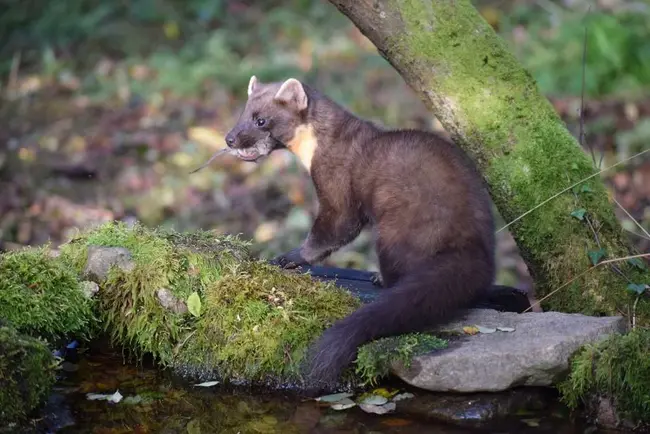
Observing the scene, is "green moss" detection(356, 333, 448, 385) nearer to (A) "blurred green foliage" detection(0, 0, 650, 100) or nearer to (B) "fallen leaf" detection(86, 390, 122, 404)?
(B) "fallen leaf" detection(86, 390, 122, 404)

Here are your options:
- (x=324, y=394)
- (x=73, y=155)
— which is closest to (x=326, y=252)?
(x=324, y=394)

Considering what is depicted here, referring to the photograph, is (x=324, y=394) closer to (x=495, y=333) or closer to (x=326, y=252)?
(x=495, y=333)

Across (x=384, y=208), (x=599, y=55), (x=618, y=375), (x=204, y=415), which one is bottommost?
(x=204, y=415)

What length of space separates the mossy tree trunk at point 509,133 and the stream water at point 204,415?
1193mm

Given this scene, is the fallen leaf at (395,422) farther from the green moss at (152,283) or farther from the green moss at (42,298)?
the green moss at (42,298)

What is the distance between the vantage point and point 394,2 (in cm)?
547

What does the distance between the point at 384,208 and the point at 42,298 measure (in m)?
1.91

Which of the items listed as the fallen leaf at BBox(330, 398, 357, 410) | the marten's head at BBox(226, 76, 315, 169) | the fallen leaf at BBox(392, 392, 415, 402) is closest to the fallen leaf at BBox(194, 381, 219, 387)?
the fallen leaf at BBox(330, 398, 357, 410)

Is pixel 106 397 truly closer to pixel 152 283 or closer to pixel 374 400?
pixel 152 283

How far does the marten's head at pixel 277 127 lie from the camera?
5996mm

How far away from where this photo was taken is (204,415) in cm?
446

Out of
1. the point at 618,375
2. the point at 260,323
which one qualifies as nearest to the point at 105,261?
the point at 260,323

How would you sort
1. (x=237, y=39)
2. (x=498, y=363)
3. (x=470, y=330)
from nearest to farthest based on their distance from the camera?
1. (x=498, y=363)
2. (x=470, y=330)
3. (x=237, y=39)

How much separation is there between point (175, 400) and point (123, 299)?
739 mm
